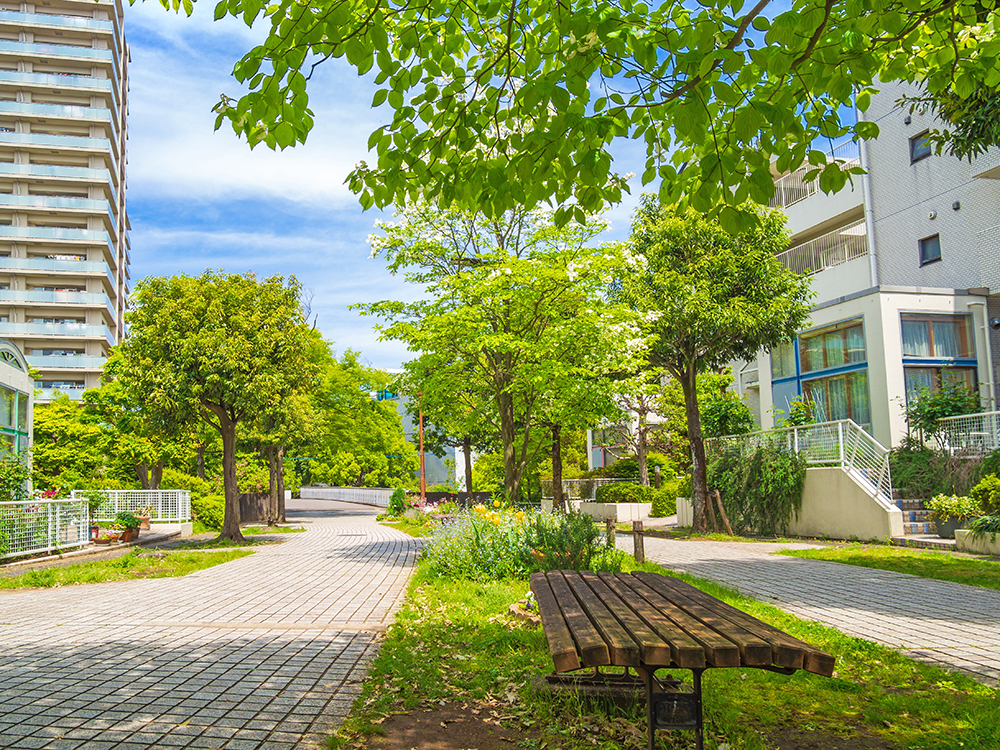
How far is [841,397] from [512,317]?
1333cm

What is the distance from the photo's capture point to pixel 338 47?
4336mm

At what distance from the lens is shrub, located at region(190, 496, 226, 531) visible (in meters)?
28.0

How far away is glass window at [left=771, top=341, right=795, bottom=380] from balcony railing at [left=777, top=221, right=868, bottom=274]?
4616 mm

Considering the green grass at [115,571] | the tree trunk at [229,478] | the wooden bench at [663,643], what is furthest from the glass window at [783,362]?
the wooden bench at [663,643]

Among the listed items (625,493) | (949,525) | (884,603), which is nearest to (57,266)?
(625,493)

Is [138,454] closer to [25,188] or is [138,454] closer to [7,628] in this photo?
[7,628]

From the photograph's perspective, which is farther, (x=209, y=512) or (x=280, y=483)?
(x=280, y=483)

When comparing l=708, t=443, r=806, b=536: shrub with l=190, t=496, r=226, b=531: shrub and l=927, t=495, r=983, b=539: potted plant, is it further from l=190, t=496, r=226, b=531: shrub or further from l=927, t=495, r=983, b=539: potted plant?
l=190, t=496, r=226, b=531: shrub

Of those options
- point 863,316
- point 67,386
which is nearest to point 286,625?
point 863,316

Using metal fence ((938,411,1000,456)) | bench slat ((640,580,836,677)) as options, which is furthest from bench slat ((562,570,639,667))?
metal fence ((938,411,1000,456))

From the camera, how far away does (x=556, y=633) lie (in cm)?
352

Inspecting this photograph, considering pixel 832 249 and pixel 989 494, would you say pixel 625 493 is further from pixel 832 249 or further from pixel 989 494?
pixel 989 494

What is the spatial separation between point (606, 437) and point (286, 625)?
32544 millimetres

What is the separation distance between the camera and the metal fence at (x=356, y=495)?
5478 centimetres
